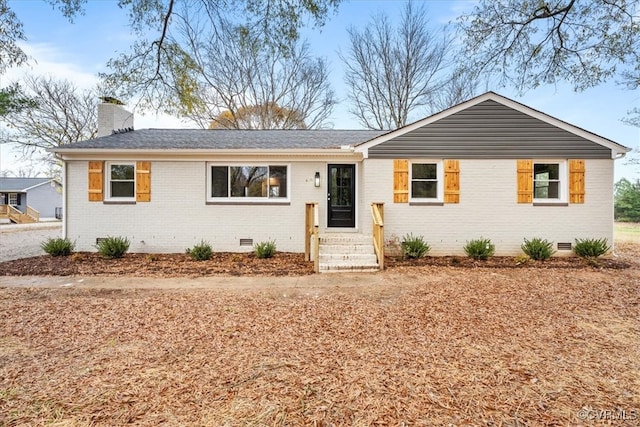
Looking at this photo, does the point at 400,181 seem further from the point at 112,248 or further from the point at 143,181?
the point at 112,248

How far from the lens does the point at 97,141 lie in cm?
970

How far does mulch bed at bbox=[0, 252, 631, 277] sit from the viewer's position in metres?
7.16

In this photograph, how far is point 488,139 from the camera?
28.6ft

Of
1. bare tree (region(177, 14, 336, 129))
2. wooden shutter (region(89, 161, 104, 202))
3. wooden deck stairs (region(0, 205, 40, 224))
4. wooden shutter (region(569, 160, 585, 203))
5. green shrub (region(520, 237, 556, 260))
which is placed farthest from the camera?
wooden deck stairs (region(0, 205, 40, 224))

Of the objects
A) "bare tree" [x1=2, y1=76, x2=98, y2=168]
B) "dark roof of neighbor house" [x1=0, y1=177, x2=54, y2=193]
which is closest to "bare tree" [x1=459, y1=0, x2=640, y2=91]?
"bare tree" [x1=2, y1=76, x2=98, y2=168]

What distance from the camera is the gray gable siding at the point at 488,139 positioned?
8625 mm

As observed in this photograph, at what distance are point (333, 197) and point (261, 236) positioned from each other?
246 cm

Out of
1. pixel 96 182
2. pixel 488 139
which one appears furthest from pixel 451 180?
pixel 96 182

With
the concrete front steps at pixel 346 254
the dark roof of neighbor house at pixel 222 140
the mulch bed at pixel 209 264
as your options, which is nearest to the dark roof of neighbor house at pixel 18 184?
the dark roof of neighbor house at pixel 222 140

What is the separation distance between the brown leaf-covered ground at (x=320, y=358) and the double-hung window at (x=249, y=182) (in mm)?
4384

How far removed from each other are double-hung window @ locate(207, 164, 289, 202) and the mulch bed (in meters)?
1.79

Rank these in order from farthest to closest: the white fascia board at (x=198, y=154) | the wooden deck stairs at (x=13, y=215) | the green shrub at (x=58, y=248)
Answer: the wooden deck stairs at (x=13, y=215) → the white fascia board at (x=198, y=154) → the green shrub at (x=58, y=248)

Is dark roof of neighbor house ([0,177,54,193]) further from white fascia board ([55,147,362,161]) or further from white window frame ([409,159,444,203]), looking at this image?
white window frame ([409,159,444,203])

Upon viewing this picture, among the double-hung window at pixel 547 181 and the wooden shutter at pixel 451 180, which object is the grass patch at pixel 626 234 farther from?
the wooden shutter at pixel 451 180
